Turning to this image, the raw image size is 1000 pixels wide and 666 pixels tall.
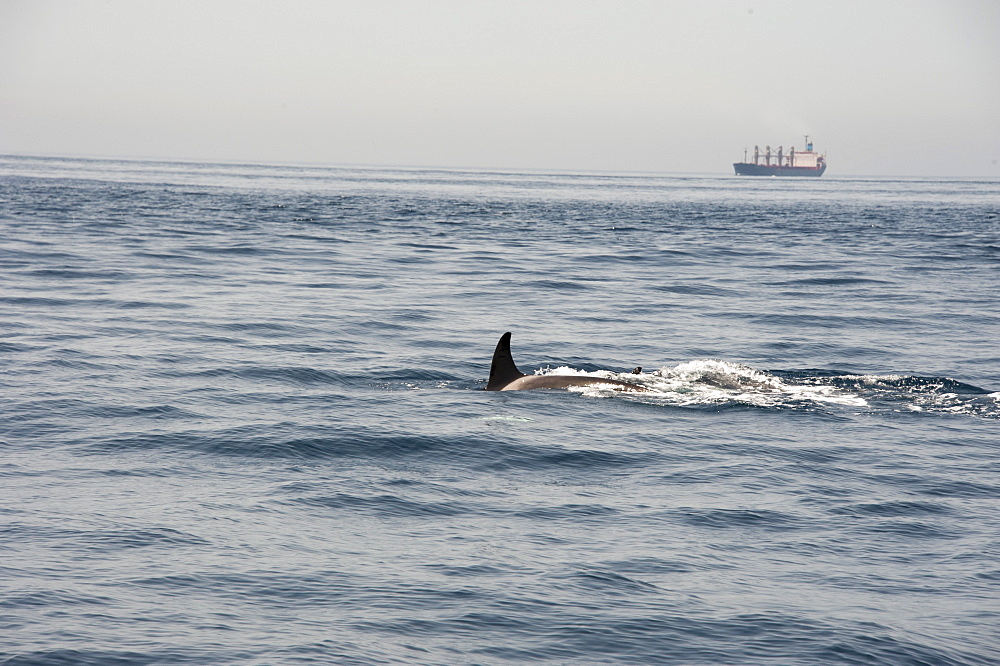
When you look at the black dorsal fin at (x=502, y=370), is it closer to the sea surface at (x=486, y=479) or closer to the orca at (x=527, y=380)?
the orca at (x=527, y=380)

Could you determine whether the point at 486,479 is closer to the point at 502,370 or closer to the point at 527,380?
the point at 502,370

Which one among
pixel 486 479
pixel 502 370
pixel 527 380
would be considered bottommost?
pixel 486 479

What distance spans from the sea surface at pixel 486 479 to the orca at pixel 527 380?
0.95ft

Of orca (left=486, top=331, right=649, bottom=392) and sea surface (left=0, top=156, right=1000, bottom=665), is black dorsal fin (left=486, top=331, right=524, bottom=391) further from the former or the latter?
sea surface (left=0, top=156, right=1000, bottom=665)

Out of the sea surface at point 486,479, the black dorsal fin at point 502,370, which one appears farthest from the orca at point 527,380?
the sea surface at point 486,479

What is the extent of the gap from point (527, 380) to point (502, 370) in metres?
0.45

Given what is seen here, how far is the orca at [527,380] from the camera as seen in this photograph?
54.7 ft

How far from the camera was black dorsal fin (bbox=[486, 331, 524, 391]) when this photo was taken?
16.6m

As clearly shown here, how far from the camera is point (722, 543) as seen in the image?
9797mm

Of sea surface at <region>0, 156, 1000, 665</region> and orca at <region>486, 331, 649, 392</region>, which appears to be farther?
orca at <region>486, 331, 649, 392</region>

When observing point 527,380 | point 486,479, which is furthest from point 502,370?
point 486,479

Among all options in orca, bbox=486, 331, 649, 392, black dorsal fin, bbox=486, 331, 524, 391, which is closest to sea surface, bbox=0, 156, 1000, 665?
orca, bbox=486, 331, 649, 392

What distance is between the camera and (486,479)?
12023 mm

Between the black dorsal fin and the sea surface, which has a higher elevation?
the black dorsal fin
